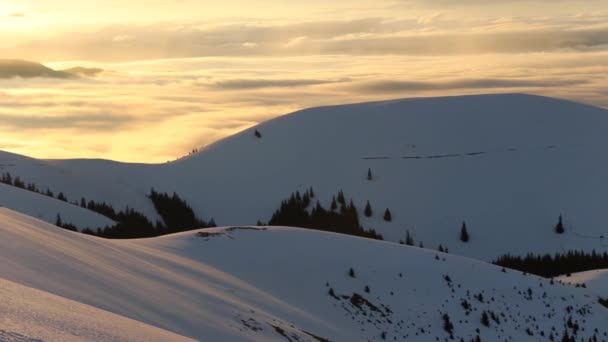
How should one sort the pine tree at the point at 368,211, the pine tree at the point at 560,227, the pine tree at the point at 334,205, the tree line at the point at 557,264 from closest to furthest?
the tree line at the point at 557,264
the pine tree at the point at 560,227
the pine tree at the point at 368,211
the pine tree at the point at 334,205

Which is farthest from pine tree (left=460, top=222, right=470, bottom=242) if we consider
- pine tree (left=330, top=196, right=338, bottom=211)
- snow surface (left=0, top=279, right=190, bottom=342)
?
snow surface (left=0, top=279, right=190, bottom=342)

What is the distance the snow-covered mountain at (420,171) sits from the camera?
124 m

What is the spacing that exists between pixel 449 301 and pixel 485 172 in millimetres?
94349

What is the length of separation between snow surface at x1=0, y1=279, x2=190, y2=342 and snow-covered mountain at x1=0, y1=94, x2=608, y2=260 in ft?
335

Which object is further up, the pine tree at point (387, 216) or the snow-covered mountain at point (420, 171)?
the snow-covered mountain at point (420, 171)

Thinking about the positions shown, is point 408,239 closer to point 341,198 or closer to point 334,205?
point 334,205

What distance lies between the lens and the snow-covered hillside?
78.4ft

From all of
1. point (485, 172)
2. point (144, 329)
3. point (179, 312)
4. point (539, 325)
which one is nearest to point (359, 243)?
point (539, 325)

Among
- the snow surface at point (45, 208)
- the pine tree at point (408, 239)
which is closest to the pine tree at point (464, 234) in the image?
the pine tree at point (408, 239)

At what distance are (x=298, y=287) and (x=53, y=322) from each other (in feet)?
98.1

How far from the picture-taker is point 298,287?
4253cm

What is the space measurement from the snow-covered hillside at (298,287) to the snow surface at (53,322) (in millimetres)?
4630

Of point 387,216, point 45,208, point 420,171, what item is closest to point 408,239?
point 387,216

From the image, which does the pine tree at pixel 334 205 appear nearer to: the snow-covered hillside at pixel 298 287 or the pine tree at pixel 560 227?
the pine tree at pixel 560 227
